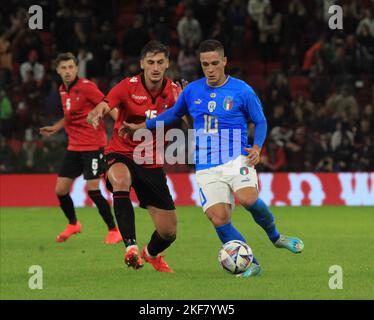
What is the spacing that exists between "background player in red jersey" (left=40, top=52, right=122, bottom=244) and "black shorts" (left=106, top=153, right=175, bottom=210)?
3131 millimetres

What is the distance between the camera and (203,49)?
342 inches

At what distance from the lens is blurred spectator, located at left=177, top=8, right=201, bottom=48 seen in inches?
852

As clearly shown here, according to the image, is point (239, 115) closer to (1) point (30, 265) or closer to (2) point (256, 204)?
(2) point (256, 204)

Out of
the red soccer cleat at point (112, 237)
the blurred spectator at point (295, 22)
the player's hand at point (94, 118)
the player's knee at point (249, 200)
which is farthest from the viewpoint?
the blurred spectator at point (295, 22)

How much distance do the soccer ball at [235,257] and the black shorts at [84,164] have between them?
440 centimetres

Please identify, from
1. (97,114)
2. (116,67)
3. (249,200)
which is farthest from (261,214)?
(116,67)

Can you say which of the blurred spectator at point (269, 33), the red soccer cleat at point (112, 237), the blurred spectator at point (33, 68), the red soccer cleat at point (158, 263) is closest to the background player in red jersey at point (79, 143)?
the red soccer cleat at point (112, 237)

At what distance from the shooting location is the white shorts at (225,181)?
8.59 m

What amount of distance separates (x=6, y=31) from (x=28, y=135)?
5.25 metres

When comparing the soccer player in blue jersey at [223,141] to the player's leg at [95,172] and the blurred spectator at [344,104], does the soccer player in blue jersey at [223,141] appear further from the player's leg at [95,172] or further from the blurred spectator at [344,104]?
the blurred spectator at [344,104]

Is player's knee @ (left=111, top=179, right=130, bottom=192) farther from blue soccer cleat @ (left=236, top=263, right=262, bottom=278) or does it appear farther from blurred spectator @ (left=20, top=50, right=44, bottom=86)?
blurred spectator @ (left=20, top=50, right=44, bottom=86)

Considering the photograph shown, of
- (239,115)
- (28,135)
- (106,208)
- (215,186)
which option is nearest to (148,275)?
(215,186)

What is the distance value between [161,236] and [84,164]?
11.6 feet

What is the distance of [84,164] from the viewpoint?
1255 cm
